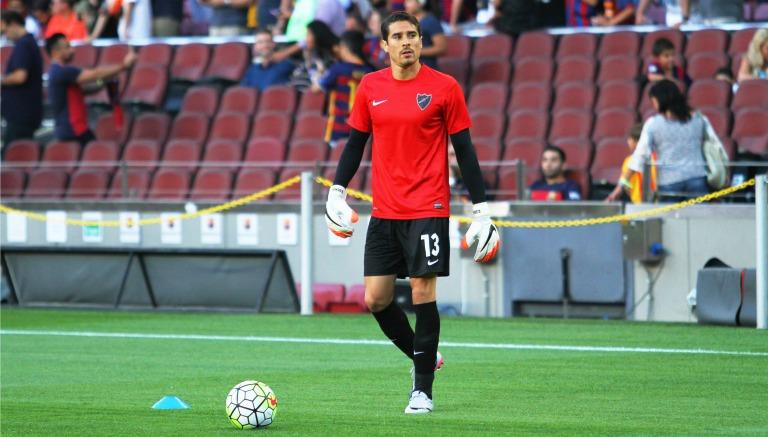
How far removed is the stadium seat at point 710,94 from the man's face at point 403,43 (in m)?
9.83

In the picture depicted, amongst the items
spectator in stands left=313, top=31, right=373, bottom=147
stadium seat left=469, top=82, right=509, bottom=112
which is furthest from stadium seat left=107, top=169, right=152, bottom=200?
stadium seat left=469, top=82, right=509, bottom=112

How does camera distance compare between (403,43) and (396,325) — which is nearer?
(403,43)

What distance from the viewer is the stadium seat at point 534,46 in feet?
64.3

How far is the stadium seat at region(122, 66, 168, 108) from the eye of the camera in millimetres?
22125

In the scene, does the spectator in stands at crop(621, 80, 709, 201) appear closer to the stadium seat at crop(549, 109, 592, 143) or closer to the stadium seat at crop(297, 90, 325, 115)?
the stadium seat at crop(549, 109, 592, 143)

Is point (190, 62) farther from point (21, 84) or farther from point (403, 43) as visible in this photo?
point (403, 43)

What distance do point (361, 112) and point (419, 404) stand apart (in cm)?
166

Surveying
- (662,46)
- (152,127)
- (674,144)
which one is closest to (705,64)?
(662,46)

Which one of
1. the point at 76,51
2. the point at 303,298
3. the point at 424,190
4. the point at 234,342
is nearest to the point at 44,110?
the point at 76,51

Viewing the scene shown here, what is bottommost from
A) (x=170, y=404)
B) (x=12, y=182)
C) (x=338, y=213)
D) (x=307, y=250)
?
(x=170, y=404)

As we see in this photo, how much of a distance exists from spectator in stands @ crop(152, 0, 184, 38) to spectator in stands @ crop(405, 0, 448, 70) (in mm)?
6093

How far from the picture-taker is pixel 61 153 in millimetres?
Answer: 20844

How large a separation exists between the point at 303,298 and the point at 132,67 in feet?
26.9

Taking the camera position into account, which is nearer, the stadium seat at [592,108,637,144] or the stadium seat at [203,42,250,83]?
the stadium seat at [592,108,637,144]
